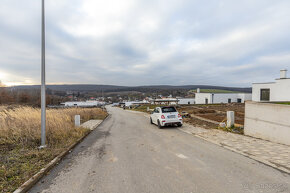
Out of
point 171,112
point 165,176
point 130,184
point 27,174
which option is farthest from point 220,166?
point 171,112

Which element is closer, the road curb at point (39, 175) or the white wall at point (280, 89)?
the road curb at point (39, 175)

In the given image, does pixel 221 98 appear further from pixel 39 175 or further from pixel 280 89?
pixel 39 175

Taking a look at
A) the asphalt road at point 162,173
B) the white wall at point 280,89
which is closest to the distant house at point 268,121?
the asphalt road at point 162,173

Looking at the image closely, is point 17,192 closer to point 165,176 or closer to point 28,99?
point 165,176

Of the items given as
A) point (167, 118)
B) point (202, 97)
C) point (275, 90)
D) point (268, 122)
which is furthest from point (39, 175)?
point (202, 97)

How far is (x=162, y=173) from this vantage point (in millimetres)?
3891

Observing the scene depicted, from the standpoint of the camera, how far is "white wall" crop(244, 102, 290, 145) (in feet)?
19.7

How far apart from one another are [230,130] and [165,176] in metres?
6.84

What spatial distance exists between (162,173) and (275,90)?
2805 centimetres

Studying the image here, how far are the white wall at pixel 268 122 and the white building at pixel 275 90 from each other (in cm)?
1993

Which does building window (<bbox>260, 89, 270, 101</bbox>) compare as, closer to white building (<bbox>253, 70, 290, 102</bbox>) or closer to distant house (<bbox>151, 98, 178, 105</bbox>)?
white building (<bbox>253, 70, 290, 102</bbox>)

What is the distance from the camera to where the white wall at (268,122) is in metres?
6.00

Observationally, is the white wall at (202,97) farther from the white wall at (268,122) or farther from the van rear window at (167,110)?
the white wall at (268,122)

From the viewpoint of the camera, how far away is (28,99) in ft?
199
